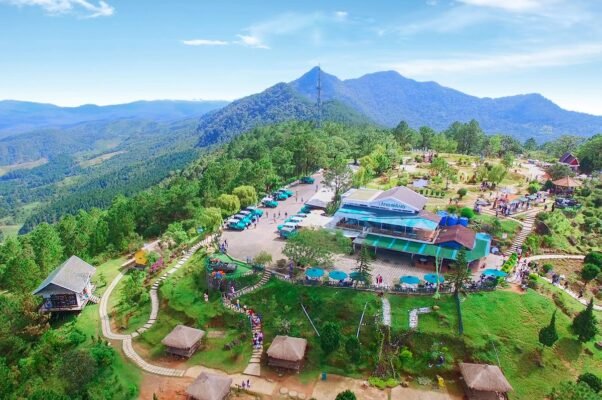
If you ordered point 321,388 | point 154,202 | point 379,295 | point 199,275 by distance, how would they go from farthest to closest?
point 154,202
point 199,275
point 379,295
point 321,388

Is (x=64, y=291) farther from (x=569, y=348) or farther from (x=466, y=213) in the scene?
(x=466, y=213)

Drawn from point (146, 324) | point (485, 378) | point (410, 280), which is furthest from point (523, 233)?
point (146, 324)

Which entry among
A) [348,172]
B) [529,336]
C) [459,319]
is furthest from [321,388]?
[348,172]

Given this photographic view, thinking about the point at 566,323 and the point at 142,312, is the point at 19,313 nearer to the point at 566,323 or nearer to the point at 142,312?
the point at 142,312

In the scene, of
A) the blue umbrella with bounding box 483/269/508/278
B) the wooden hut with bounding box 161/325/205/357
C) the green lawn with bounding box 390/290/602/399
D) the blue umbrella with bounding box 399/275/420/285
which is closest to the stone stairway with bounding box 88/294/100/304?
the wooden hut with bounding box 161/325/205/357

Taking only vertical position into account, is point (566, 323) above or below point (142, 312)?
above

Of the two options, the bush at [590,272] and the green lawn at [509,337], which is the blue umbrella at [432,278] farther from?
the bush at [590,272]

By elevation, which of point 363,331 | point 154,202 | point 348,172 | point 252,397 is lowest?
point 252,397
